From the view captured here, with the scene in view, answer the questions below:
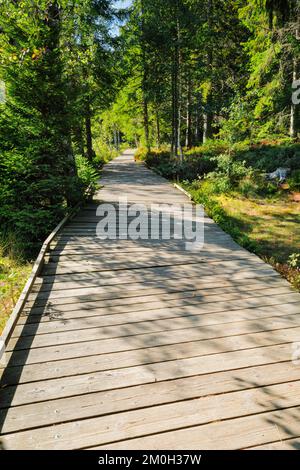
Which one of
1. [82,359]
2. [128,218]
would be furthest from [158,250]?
[82,359]

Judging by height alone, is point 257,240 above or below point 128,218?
below

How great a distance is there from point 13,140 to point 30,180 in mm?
1132

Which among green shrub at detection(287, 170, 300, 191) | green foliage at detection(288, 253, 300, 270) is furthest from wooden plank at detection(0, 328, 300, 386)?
green shrub at detection(287, 170, 300, 191)

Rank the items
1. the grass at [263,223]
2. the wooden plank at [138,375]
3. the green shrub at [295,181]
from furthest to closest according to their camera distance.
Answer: the green shrub at [295,181]
the grass at [263,223]
the wooden plank at [138,375]

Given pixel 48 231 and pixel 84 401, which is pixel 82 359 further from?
pixel 48 231

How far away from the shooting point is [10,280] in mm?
6059

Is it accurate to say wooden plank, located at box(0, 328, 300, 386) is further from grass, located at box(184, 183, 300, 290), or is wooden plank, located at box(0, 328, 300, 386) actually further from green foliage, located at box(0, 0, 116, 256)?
green foliage, located at box(0, 0, 116, 256)

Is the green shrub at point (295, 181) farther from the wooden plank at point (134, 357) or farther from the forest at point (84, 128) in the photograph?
the wooden plank at point (134, 357)

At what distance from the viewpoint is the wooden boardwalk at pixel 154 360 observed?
9.03ft

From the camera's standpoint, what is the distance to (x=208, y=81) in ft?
73.6

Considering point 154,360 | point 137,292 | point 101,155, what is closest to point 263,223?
point 137,292

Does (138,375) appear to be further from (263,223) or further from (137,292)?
(263,223)

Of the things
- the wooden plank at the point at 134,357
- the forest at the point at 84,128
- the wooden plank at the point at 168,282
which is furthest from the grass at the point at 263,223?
the wooden plank at the point at 134,357

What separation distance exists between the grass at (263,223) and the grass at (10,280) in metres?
5.06
